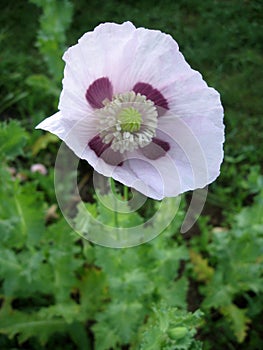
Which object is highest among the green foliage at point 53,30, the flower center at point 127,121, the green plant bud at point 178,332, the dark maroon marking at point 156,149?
the flower center at point 127,121

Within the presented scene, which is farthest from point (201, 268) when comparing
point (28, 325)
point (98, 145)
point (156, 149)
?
point (98, 145)

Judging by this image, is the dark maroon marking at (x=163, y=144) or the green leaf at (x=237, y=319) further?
the green leaf at (x=237, y=319)

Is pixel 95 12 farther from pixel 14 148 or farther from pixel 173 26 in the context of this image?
pixel 14 148

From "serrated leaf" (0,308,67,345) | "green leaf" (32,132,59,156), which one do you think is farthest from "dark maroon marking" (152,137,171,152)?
"green leaf" (32,132,59,156)

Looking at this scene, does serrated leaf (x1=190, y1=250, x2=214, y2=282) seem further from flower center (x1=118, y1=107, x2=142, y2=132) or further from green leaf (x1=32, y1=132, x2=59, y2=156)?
flower center (x1=118, y1=107, x2=142, y2=132)

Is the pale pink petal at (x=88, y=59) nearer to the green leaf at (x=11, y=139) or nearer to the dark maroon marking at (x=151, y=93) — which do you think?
the dark maroon marking at (x=151, y=93)

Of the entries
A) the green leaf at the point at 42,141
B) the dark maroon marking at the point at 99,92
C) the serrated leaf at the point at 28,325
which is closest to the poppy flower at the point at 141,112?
the dark maroon marking at the point at 99,92

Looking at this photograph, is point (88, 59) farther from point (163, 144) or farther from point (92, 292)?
point (92, 292)
